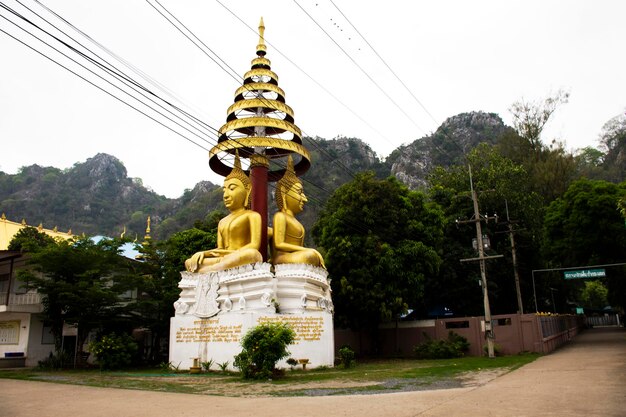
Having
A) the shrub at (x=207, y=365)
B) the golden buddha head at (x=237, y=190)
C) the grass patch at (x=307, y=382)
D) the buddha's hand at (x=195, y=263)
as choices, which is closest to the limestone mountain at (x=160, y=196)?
the golden buddha head at (x=237, y=190)

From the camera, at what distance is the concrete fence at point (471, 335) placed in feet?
80.3

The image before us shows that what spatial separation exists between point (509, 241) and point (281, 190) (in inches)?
776

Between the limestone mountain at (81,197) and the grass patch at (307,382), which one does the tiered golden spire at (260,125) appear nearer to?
the grass patch at (307,382)

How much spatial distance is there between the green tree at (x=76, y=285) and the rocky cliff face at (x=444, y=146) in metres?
62.7

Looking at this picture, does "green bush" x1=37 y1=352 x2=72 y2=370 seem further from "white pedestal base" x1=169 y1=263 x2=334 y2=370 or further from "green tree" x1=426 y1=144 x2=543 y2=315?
"green tree" x1=426 y1=144 x2=543 y2=315

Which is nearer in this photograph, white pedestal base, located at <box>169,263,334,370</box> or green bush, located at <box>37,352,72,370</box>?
white pedestal base, located at <box>169,263,334,370</box>

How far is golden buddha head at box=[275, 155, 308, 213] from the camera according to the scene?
24.4 meters

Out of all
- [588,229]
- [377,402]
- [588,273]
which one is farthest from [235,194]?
[588,229]

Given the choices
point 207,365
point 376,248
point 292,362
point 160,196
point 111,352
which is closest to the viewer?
point 292,362

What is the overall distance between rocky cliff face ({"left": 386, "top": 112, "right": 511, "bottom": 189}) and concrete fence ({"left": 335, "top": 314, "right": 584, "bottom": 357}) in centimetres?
5301

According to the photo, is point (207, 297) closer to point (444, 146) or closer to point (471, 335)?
point (471, 335)

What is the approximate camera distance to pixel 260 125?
25.0 metres

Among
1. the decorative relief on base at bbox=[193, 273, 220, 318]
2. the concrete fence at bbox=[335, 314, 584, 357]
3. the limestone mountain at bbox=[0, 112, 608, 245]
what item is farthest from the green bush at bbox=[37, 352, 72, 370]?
the limestone mountain at bbox=[0, 112, 608, 245]

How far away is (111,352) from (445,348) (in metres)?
15.7
